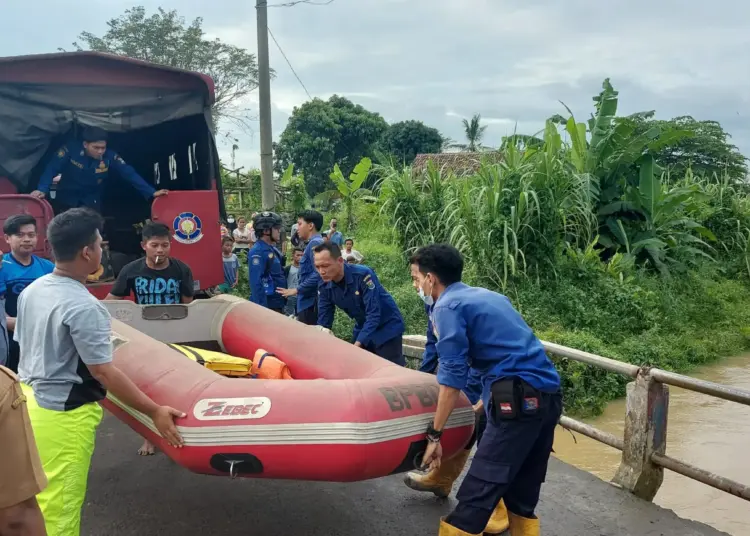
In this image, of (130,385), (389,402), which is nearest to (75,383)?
(130,385)

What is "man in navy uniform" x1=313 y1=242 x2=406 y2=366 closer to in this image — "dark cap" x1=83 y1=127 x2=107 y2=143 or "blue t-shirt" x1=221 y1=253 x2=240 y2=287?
"dark cap" x1=83 y1=127 x2=107 y2=143

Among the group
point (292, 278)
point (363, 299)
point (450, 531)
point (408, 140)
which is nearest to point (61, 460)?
point (450, 531)

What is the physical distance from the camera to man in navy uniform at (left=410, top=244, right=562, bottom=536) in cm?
255

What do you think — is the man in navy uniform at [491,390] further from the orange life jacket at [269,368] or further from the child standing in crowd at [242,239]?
the child standing in crowd at [242,239]

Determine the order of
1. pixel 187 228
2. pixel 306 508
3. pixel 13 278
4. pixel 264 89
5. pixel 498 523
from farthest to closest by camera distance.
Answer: pixel 264 89, pixel 187 228, pixel 13 278, pixel 306 508, pixel 498 523

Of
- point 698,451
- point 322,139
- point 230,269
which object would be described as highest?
point 322,139

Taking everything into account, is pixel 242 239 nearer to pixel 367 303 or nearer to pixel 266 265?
pixel 266 265

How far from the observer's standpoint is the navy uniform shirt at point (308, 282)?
5.13 m

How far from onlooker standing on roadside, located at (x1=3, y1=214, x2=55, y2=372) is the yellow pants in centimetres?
197

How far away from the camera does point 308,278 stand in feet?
17.1

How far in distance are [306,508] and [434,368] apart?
100 cm

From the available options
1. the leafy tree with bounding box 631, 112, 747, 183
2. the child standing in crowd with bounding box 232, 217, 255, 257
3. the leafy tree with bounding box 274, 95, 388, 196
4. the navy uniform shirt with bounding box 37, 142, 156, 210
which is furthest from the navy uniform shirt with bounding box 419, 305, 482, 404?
the leafy tree with bounding box 274, 95, 388, 196

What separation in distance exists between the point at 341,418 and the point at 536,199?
6054 millimetres

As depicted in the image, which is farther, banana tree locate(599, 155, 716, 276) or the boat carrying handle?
banana tree locate(599, 155, 716, 276)
